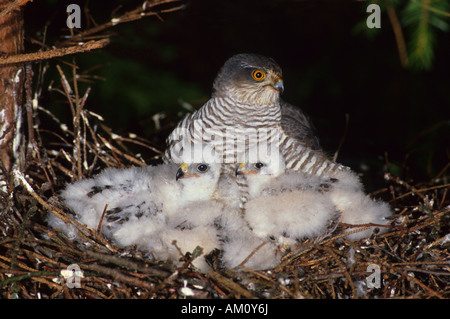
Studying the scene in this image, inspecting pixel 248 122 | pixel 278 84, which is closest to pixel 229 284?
pixel 248 122

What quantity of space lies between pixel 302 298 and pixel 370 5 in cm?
211

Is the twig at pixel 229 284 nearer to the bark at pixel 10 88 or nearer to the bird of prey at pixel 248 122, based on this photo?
the bird of prey at pixel 248 122

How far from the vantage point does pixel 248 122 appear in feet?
11.7

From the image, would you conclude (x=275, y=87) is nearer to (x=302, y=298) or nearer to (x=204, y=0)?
(x=204, y=0)

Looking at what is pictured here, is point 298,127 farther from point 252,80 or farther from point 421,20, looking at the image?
point 421,20

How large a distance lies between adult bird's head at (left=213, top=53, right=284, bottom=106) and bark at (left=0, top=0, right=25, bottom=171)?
1.41 meters

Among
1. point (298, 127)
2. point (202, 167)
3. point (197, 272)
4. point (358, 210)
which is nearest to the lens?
point (197, 272)

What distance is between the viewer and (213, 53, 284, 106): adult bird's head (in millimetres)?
3523

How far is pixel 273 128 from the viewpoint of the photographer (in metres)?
3.63

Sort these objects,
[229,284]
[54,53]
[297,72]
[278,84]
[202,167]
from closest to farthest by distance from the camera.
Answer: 1. [229,284]
2. [54,53]
3. [202,167]
4. [278,84]
5. [297,72]

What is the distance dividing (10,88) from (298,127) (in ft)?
6.90

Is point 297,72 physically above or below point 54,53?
below

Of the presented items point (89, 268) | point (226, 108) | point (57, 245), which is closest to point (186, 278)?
point (89, 268)

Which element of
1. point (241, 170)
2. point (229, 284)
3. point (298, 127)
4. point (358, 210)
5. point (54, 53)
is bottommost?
point (229, 284)
